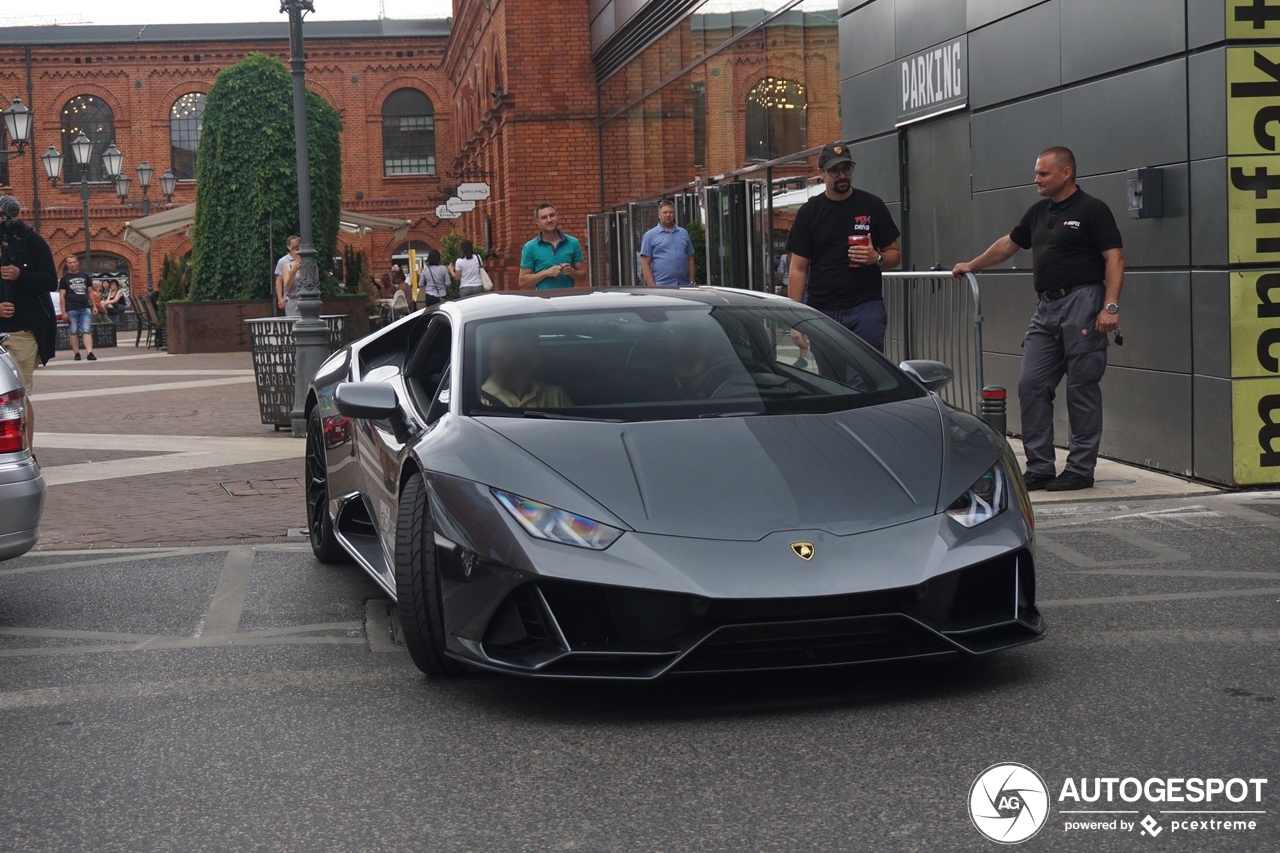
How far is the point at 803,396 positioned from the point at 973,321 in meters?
5.14

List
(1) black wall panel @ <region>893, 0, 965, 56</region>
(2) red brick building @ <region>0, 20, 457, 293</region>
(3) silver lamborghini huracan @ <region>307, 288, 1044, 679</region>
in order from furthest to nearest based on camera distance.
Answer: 1. (2) red brick building @ <region>0, 20, 457, 293</region>
2. (1) black wall panel @ <region>893, 0, 965, 56</region>
3. (3) silver lamborghini huracan @ <region>307, 288, 1044, 679</region>

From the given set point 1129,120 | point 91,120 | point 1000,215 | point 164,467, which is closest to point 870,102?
point 1000,215

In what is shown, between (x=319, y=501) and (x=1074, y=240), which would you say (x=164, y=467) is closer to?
(x=319, y=501)

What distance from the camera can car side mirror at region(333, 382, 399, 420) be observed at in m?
5.48

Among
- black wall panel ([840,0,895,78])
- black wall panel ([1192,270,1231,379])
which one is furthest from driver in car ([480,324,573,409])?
black wall panel ([840,0,895,78])

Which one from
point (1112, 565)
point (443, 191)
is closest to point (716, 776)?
point (1112, 565)

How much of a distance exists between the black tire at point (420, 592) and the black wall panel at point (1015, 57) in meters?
6.78

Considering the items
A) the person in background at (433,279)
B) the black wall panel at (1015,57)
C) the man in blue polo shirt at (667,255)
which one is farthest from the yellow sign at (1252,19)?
the person in background at (433,279)

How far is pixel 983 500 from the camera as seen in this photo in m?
4.71

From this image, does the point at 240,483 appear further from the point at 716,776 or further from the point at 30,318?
the point at 716,776

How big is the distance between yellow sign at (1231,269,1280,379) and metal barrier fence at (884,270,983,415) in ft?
5.28

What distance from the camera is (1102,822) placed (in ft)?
11.5

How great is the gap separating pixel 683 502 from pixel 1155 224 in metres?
5.63

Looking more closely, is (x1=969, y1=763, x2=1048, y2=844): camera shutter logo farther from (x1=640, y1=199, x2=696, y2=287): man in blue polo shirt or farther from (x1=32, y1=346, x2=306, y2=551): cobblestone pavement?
(x1=640, y1=199, x2=696, y2=287): man in blue polo shirt
